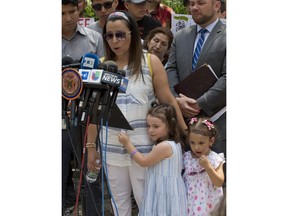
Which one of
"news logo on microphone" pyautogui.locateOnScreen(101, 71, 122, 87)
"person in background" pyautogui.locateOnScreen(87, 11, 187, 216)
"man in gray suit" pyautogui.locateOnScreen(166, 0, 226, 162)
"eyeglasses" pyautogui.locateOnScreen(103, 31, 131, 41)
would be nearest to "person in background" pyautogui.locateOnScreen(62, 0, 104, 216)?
"person in background" pyautogui.locateOnScreen(87, 11, 187, 216)

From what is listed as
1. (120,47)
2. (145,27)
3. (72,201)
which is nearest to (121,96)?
(120,47)

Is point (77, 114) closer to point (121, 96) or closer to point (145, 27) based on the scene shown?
point (121, 96)

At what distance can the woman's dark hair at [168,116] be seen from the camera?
3.52 metres

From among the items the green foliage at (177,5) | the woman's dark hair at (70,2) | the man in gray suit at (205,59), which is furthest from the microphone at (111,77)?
the green foliage at (177,5)

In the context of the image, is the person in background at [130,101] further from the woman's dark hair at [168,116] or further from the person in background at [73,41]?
the person in background at [73,41]

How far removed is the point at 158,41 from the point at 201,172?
130cm

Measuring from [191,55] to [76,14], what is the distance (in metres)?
0.84

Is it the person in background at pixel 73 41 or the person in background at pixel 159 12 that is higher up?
the person in background at pixel 159 12

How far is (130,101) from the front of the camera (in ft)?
11.6

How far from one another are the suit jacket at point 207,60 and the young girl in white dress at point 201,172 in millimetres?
154

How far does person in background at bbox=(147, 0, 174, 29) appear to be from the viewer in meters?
5.22

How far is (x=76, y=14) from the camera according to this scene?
13.2 ft

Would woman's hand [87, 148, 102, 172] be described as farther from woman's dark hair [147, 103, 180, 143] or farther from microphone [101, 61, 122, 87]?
microphone [101, 61, 122, 87]

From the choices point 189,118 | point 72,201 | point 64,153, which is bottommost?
point 72,201
